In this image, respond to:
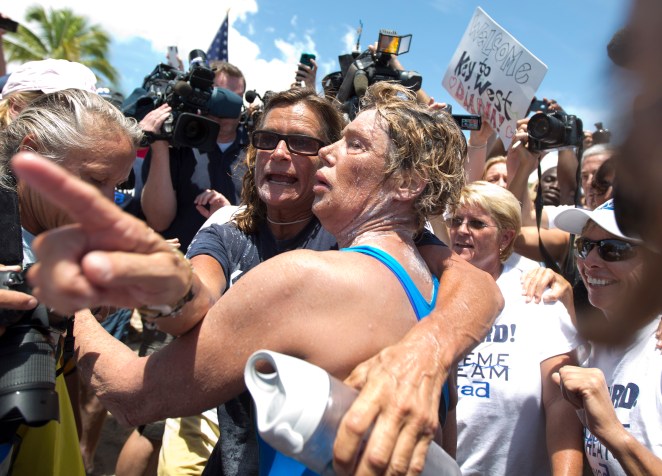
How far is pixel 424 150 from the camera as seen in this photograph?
1.80 meters

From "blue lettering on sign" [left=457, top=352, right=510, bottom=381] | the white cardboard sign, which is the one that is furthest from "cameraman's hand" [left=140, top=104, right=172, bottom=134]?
"blue lettering on sign" [left=457, top=352, right=510, bottom=381]

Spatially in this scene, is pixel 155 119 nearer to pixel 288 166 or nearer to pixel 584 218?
pixel 288 166

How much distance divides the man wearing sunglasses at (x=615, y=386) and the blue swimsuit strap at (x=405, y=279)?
63 cm

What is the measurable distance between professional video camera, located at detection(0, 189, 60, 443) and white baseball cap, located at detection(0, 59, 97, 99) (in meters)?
1.32

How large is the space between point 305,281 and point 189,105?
97.8 inches

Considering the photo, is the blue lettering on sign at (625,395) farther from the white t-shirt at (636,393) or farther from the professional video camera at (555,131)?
the professional video camera at (555,131)

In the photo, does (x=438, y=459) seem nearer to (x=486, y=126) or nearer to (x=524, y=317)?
(x=524, y=317)

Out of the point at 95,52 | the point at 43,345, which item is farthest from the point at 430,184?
the point at 95,52

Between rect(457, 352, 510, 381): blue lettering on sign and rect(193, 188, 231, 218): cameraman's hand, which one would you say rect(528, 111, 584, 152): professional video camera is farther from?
rect(193, 188, 231, 218): cameraman's hand

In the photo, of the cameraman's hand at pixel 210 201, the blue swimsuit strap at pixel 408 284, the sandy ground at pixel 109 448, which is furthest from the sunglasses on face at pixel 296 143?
the sandy ground at pixel 109 448

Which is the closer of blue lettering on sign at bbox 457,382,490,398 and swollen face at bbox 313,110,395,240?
swollen face at bbox 313,110,395,240

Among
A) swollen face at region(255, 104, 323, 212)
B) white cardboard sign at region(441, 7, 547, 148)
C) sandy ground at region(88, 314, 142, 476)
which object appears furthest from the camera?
sandy ground at region(88, 314, 142, 476)

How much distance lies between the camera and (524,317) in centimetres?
252

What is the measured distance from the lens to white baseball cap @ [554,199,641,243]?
221cm
